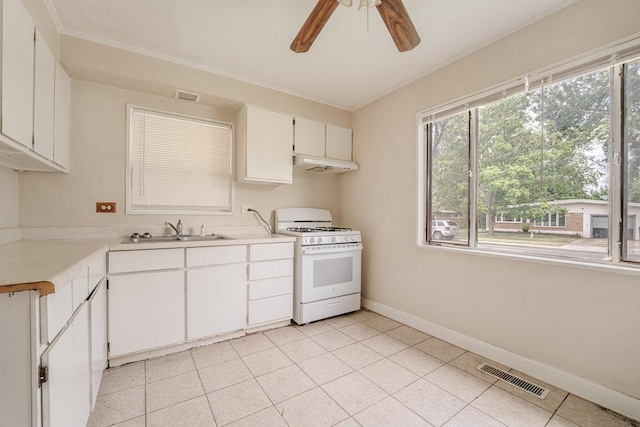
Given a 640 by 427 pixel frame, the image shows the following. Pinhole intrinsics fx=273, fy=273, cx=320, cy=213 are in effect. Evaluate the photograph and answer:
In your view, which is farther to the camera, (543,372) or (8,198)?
(8,198)

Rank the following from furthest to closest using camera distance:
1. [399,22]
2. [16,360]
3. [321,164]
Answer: [321,164]
[399,22]
[16,360]

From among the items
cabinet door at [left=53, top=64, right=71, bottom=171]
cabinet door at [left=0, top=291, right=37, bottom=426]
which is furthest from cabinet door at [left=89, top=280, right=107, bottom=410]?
cabinet door at [left=53, top=64, right=71, bottom=171]

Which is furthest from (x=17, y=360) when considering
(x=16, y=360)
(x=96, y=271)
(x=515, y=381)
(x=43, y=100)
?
(x=515, y=381)

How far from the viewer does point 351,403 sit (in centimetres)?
176

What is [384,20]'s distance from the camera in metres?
1.65

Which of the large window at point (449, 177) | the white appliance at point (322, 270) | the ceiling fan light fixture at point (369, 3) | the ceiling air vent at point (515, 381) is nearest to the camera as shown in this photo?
the ceiling fan light fixture at point (369, 3)

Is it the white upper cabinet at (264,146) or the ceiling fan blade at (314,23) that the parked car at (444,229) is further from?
the ceiling fan blade at (314,23)

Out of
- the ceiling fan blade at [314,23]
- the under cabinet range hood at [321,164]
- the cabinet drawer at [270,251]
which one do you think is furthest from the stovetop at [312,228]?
the ceiling fan blade at [314,23]

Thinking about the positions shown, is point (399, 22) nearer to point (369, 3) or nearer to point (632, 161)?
point (369, 3)

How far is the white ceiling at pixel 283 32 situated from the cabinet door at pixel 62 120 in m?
0.40

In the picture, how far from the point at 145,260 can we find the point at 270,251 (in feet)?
Result: 3.58

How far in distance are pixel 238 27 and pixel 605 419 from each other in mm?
3605

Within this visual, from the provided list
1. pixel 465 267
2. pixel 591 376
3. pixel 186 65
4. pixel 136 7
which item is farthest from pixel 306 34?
pixel 591 376

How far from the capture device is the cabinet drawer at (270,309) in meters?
2.72
